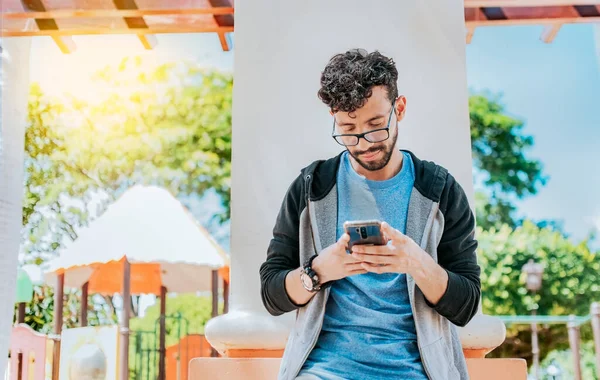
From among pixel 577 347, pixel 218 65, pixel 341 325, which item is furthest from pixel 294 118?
pixel 218 65

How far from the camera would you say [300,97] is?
6.24ft

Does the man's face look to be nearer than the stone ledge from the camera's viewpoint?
Yes

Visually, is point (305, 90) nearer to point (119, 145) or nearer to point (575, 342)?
point (575, 342)

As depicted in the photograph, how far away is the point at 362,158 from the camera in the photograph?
1.54m

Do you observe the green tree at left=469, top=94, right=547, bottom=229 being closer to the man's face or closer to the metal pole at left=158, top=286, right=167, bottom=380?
the metal pole at left=158, top=286, right=167, bottom=380

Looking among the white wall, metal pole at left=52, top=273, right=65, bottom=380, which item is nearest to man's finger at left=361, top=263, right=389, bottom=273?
the white wall

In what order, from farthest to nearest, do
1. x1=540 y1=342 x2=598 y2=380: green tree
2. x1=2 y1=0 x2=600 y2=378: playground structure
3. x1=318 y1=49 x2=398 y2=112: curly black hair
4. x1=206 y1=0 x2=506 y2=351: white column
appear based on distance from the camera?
1. x1=540 y1=342 x2=598 y2=380: green tree
2. x1=2 y1=0 x2=600 y2=378: playground structure
3. x1=206 y1=0 x2=506 y2=351: white column
4. x1=318 y1=49 x2=398 y2=112: curly black hair

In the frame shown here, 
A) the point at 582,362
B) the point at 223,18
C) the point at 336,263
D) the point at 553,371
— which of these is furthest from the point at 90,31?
the point at 582,362

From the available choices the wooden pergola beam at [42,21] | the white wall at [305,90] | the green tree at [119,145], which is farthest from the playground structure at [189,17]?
the green tree at [119,145]

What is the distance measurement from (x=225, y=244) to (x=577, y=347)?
242 inches

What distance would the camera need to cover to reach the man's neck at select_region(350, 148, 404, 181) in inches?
61.0

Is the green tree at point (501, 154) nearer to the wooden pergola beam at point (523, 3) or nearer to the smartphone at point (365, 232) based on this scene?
the wooden pergola beam at point (523, 3)

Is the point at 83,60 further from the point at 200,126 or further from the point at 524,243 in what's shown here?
the point at 524,243

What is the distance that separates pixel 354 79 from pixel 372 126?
0.11 m
